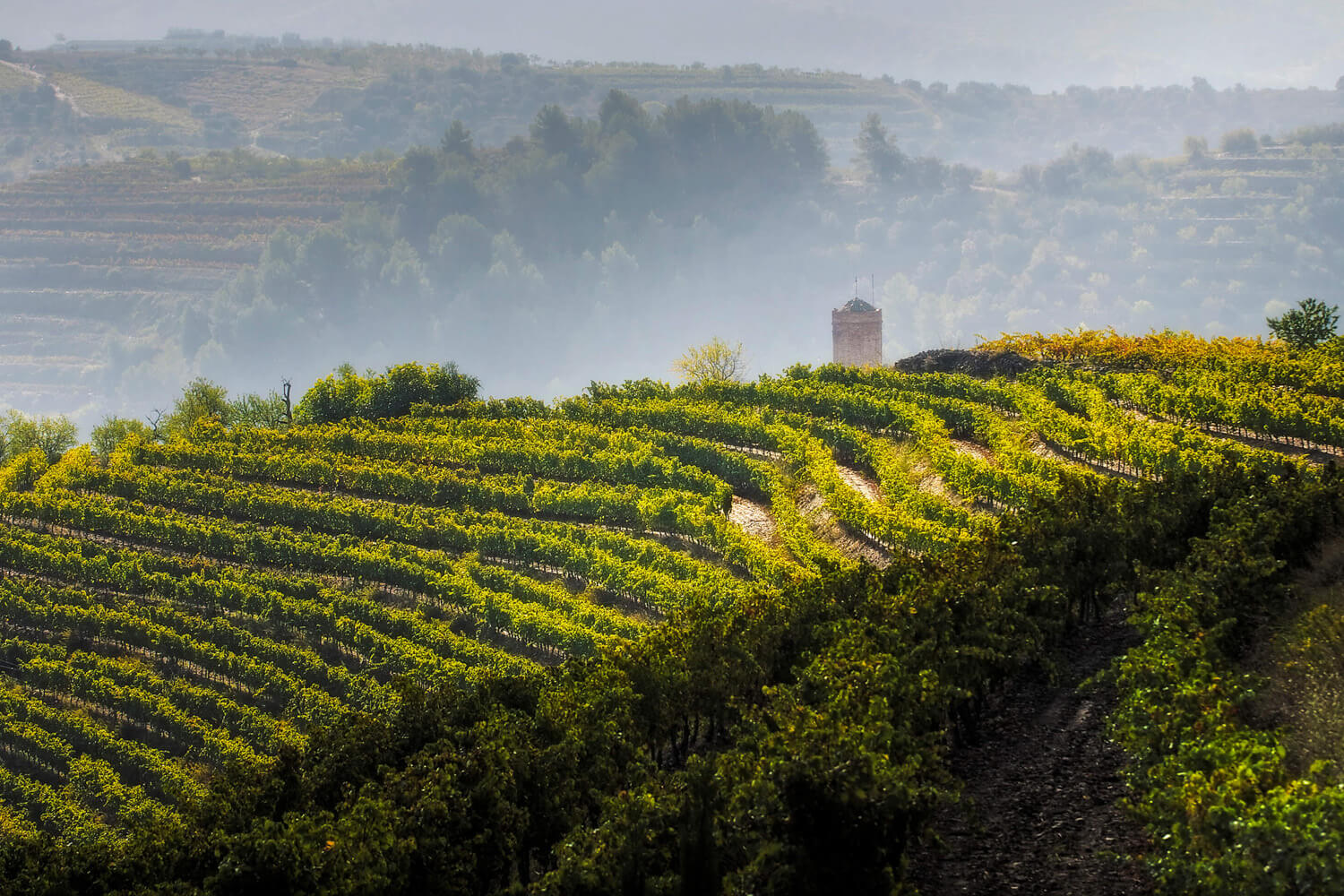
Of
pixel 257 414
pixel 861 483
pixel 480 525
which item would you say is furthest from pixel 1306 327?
pixel 257 414

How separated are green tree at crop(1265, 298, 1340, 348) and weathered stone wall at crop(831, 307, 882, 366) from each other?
72.7 metres

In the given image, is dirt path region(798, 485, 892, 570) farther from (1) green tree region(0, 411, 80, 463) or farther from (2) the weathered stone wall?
(2) the weathered stone wall

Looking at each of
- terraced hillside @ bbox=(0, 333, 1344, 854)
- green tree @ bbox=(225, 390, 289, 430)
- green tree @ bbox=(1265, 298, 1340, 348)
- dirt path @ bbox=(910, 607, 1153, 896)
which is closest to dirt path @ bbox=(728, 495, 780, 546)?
terraced hillside @ bbox=(0, 333, 1344, 854)

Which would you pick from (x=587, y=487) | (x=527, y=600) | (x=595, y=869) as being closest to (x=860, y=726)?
(x=595, y=869)

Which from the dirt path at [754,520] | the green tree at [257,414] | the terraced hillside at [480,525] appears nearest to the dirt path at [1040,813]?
the terraced hillside at [480,525]

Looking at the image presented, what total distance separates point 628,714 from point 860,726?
23.0ft

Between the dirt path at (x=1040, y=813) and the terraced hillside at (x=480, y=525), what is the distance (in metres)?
8.58

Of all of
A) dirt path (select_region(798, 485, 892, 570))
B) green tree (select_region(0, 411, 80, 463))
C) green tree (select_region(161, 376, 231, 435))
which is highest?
green tree (select_region(161, 376, 231, 435))

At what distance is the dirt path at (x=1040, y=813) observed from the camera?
1886 cm

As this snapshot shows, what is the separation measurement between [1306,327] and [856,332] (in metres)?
75.1

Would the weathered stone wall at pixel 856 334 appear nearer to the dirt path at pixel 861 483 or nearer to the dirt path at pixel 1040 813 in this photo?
the dirt path at pixel 861 483

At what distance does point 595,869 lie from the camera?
17750mm

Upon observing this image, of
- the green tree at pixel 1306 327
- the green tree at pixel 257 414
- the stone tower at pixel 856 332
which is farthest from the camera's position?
the stone tower at pixel 856 332

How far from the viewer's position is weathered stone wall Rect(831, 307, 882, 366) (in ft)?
427
